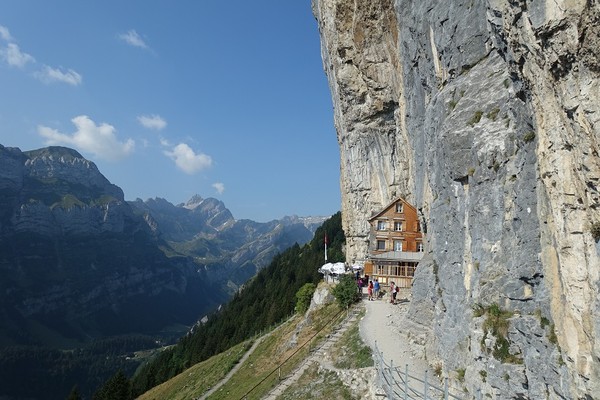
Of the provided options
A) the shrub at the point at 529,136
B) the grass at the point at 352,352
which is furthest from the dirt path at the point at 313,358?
the shrub at the point at 529,136

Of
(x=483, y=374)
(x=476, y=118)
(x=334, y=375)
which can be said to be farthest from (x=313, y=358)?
(x=476, y=118)

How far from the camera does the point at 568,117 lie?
1226 cm

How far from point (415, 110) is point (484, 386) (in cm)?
2518

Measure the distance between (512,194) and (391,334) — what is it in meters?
16.5

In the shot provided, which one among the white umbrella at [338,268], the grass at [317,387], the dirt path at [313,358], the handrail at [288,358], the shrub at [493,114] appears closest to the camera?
the shrub at [493,114]

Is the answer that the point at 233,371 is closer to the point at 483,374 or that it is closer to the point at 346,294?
the point at 346,294

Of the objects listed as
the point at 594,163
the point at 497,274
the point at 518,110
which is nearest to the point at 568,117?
the point at 594,163

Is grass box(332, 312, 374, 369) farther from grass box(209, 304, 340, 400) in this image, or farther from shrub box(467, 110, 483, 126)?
shrub box(467, 110, 483, 126)

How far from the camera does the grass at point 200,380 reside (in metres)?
47.5

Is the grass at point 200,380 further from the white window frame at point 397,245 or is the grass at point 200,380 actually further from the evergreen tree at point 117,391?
the white window frame at point 397,245

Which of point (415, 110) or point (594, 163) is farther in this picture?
point (415, 110)

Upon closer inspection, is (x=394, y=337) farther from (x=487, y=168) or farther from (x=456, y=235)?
(x=487, y=168)

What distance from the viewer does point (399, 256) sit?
1869 inches

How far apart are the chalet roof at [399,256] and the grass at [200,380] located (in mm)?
20485
